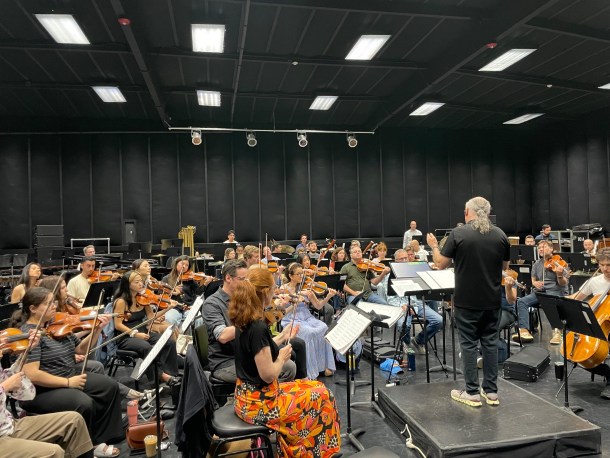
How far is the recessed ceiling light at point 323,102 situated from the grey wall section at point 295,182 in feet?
8.19

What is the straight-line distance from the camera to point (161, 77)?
988cm

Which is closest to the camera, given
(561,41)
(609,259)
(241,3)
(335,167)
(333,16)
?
(609,259)

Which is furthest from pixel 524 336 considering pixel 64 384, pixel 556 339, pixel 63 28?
pixel 63 28

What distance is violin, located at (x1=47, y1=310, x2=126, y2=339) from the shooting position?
11.2ft

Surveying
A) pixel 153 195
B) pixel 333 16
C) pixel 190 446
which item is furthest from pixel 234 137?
pixel 190 446

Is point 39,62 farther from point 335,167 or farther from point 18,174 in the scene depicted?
point 335,167

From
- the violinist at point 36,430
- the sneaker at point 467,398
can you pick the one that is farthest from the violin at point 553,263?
the violinist at point 36,430

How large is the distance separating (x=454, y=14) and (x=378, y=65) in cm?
225

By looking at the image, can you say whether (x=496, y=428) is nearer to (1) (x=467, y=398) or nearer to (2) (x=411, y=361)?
(1) (x=467, y=398)

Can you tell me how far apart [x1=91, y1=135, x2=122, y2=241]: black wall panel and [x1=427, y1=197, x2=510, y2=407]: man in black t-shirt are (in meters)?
11.9

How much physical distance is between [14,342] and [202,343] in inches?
50.5

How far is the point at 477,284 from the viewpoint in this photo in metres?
3.56

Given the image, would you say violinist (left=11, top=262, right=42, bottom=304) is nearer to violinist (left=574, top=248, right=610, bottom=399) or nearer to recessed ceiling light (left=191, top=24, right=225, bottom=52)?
recessed ceiling light (left=191, top=24, right=225, bottom=52)

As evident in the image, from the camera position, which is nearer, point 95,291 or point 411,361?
point 95,291
